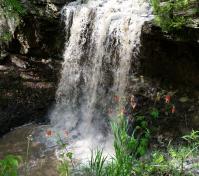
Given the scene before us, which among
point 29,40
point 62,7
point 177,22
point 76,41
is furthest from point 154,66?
point 29,40

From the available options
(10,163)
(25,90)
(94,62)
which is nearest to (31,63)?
(25,90)

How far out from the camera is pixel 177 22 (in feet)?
20.4

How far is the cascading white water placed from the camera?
722cm

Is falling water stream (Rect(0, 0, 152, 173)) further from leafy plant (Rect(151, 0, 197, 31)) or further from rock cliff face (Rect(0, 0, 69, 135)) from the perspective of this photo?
leafy plant (Rect(151, 0, 197, 31))

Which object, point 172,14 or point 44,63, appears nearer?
point 172,14

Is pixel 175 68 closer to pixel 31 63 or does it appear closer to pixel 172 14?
pixel 172 14

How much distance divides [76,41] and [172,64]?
7.56 ft

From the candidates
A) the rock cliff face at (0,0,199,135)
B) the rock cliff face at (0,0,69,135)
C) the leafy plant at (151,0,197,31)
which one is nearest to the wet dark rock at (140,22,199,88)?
the rock cliff face at (0,0,199,135)

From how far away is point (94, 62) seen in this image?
7949 mm

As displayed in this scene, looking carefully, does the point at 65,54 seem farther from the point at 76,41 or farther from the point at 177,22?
the point at 177,22

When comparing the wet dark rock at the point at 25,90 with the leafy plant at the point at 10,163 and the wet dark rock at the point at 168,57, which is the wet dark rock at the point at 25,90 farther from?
the leafy plant at the point at 10,163

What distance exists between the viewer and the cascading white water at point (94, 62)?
23.7ft

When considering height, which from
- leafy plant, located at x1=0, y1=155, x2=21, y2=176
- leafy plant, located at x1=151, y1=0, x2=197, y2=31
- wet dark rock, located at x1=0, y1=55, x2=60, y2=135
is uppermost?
leafy plant, located at x1=151, y1=0, x2=197, y2=31

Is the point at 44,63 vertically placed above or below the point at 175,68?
below
